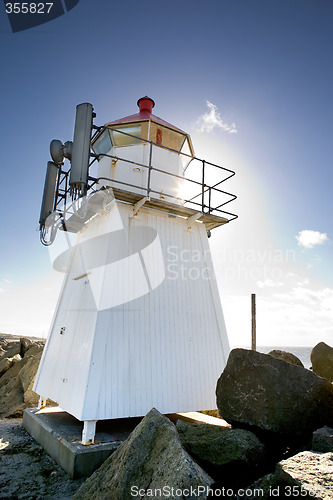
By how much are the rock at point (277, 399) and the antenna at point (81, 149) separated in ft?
15.2

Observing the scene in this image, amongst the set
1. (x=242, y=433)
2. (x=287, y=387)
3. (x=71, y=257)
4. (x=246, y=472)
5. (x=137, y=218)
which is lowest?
(x=246, y=472)

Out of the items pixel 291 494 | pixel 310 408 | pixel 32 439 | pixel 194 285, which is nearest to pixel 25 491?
pixel 32 439

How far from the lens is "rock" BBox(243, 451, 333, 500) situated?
2.99 meters

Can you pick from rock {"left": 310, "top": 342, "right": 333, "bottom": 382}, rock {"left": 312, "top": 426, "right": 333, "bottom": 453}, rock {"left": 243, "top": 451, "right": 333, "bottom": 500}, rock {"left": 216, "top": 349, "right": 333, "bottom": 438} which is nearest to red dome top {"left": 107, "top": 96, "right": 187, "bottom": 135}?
rock {"left": 216, "top": 349, "right": 333, "bottom": 438}

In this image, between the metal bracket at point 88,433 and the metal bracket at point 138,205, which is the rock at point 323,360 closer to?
the metal bracket at point 138,205

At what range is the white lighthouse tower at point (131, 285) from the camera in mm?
6148

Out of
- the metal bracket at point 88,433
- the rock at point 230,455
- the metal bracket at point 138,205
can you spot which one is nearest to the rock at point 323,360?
the rock at point 230,455

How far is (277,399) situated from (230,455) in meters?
1.15

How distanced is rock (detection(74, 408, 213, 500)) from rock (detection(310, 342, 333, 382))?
418 inches

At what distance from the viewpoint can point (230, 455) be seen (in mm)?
3877

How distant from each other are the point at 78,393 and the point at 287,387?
3.52 meters

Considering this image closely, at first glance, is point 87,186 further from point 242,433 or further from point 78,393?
point 242,433

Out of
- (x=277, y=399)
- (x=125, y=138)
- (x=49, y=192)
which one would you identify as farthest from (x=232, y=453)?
(x=49, y=192)

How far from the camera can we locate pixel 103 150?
8617mm
